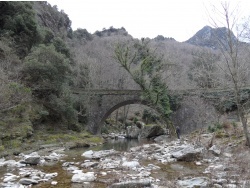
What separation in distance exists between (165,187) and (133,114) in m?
35.4

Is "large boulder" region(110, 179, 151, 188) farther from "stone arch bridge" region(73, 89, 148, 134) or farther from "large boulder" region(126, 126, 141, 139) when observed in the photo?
"large boulder" region(126, 126, 141, 139)

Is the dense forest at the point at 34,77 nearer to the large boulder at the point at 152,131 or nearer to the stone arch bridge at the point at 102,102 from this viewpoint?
Answer: the stone arch bridge at the point at 102,102

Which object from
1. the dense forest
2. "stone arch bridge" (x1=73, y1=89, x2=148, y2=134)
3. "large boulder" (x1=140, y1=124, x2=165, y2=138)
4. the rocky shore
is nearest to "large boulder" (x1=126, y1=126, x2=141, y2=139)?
"large boulder" (x1=140, y1=124, x2=165, y2=138)

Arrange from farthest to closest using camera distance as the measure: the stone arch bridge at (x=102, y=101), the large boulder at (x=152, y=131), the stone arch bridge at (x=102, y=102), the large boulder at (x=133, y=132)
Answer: the large boulder at (x=133, y=132)
the large boulder at (x=152, y=131)
the stone arch bridge at (x=102, y=102)
the stone arch bridge at (x=102, y=101)

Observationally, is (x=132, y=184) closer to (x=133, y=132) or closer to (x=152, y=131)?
(x=152, y=131)

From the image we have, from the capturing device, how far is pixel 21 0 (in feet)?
68.9

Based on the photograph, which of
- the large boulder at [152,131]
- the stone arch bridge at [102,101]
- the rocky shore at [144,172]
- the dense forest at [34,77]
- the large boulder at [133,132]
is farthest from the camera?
the large boulder at [133,132]

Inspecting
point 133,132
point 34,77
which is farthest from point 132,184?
point 133,132

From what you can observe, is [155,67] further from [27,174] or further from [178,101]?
[27,174]

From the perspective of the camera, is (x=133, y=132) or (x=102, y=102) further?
(x=133, y=132)

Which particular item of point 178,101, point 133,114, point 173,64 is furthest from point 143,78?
→ point 133,114

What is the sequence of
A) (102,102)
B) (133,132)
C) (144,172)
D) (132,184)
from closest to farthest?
(132,184), (144,172), (102,102), (133,132)

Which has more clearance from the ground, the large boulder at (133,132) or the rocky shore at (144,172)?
the rocky shore at (144,172)

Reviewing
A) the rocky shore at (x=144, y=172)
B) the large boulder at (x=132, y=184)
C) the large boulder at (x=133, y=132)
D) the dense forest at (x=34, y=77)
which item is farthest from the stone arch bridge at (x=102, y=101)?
the large boulder at (x=132, y=184)
